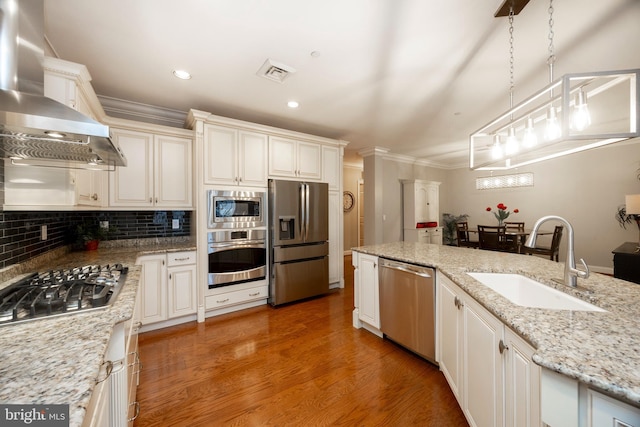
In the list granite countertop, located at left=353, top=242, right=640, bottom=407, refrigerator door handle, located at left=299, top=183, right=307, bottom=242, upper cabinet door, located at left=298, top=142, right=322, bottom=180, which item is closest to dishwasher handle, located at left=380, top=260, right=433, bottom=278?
granite countertop, located at left=353, top=242, right=640, bottom=407

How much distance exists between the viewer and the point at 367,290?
250 centimetres

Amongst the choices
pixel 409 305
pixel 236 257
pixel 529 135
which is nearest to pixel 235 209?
pixel 236 257

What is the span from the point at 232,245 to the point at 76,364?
90.5 inches

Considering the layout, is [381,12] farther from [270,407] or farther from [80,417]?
[270,407]

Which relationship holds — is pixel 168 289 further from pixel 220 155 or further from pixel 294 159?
pixel 294 159

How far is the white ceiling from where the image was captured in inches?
61.6

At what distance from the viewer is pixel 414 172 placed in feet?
20.1

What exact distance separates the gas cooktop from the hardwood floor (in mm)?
897

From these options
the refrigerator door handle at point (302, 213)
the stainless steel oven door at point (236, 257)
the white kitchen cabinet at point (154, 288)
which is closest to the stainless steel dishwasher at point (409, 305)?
the refrigerator door handle at point (302, 213)

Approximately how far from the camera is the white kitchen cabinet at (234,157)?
287cm

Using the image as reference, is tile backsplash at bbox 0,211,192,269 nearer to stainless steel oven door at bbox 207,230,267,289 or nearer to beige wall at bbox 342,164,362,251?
stainless steel oven door at bbox 207,230,267,289

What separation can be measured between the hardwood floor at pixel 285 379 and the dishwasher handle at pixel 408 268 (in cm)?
75

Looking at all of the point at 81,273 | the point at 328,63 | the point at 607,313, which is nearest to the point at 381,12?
the point at 328,63

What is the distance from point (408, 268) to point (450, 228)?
514cm
